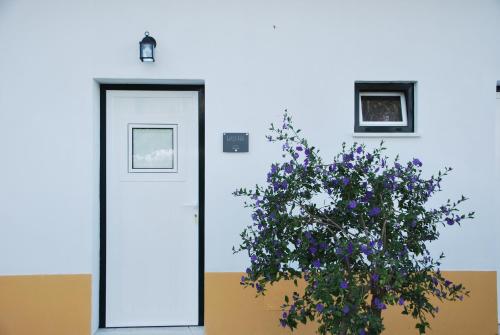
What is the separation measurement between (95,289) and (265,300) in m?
1.48

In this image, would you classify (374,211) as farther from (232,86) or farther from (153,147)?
(153,147)

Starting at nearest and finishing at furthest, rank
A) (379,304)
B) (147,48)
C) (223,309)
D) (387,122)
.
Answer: (379,304) → (147,48) → (223,309) → (387,122)

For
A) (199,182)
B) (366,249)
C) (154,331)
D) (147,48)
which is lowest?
(154,331)

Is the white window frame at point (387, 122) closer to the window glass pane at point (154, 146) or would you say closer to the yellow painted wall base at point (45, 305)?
the window glass pane at point (154, 146)

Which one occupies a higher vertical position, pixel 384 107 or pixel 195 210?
pixel 384 107

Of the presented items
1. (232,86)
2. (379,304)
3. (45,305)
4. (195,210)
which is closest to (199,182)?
(195,210)

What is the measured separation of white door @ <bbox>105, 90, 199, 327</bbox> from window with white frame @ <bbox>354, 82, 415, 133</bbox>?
149cm

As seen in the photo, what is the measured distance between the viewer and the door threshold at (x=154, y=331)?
174 inches

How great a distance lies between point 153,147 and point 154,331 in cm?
163

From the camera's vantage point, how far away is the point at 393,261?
2.99 m

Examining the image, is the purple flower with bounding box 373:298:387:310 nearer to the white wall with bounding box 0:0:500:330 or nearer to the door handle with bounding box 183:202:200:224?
the white wall with bounding box 0:0:500:330

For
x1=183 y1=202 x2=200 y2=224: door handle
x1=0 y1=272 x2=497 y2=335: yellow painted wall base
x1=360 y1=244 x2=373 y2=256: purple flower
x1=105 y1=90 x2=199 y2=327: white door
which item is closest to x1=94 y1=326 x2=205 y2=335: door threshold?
x1=105 y1=90 x2=199 y2=327: white door

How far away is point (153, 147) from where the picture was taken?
183 inches

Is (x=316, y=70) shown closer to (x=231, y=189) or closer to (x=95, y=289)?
(x=231, y=189)
